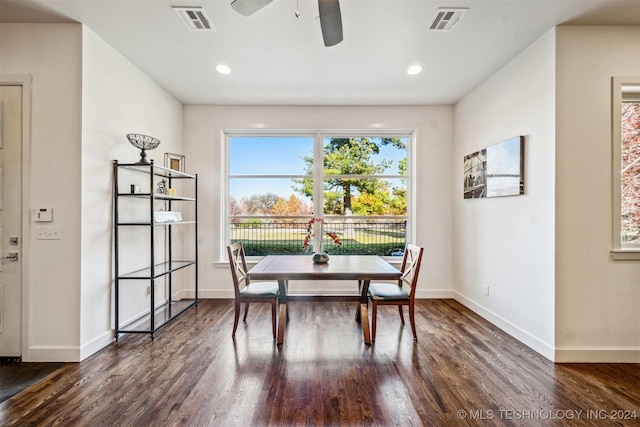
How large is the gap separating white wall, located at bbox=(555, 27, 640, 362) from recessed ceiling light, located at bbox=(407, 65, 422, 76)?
1.21 metres

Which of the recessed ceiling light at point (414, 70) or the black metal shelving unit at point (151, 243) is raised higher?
the recessed ceiling light at point (414, 70)

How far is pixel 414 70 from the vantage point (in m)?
3.34

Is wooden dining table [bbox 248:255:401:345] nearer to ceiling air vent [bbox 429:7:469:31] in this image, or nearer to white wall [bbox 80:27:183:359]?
white wall [bbox 80:27:183:359]

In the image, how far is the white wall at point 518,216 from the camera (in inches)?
105

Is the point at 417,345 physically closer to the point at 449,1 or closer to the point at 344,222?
the point at 344,222

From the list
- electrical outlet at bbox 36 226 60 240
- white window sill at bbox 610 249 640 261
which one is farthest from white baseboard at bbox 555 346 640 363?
electrical outlet at bbox 36 226 60 240

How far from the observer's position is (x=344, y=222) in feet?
15.1

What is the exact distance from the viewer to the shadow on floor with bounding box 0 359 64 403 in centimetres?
213

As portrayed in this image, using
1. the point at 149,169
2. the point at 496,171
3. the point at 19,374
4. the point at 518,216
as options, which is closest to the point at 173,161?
the point at 149,169

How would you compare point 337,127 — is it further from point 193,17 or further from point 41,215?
point 41,215

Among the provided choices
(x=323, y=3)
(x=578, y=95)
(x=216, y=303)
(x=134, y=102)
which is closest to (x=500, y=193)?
(x=578, y=95)

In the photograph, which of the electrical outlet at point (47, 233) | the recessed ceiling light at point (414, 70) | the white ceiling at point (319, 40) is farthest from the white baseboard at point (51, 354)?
the recessed ceiling light at point (414, 70)

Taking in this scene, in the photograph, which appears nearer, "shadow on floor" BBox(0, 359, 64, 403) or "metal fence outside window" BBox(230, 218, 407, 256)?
"shadow on floor" BBox(0, 359, 64, 403)

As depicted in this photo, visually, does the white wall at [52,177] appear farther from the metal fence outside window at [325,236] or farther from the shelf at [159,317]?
the metal fence outside window at [325,236]
